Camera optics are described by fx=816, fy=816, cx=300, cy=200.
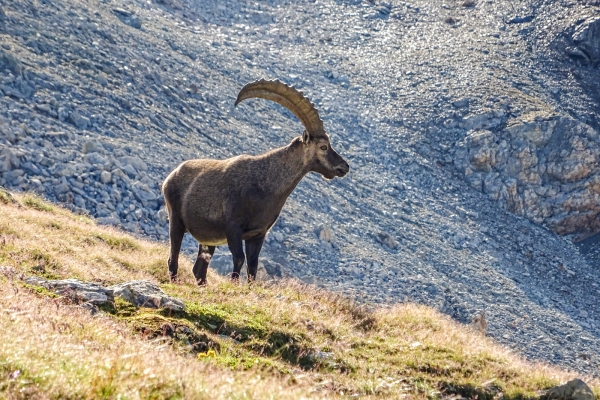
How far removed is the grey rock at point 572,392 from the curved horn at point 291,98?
718 centimetres

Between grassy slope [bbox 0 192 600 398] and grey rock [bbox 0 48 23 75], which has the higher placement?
grassy slope [bbox 0 192 600 398]

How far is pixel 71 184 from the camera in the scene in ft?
81.3

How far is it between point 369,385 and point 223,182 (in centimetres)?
679

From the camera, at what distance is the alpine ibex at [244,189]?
1408 centimetres

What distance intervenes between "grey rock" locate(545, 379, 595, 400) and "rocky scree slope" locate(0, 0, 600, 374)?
1196 centimetres

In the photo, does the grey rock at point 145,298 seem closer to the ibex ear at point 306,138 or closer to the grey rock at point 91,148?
the ibex ear at point 306,138

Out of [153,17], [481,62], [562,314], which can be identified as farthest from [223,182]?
[481,62]

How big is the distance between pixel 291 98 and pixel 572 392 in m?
7.82

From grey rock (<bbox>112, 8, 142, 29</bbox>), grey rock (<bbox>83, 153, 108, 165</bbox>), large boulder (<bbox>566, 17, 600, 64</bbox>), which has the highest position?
large boulder (<bbox>566, 17, 600, 64</bbox>)

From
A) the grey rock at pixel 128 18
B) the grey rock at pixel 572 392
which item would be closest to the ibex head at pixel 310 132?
the grey rock at pixel 572 392

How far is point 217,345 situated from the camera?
27.3ft

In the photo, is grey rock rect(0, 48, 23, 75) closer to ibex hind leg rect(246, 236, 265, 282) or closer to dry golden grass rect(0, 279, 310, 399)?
ibex hind leg rect(246, 236, 265, 282)

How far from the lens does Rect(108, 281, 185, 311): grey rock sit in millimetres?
8977

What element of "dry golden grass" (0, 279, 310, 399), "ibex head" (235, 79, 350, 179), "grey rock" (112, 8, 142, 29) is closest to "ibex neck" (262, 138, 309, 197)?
"ibex head" (235, 79, 350, 179)
